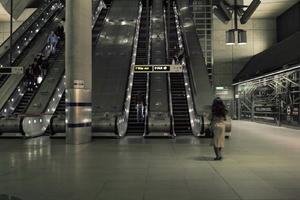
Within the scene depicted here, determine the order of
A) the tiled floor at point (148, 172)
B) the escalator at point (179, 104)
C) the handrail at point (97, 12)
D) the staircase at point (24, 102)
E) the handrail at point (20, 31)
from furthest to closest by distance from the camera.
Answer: the handrail at point (97, 12) → the handrail at point (20, 31) → the staircase at point (24, 102) → the escalator at point (179, 104) → the tiled floor at point (148, 172)

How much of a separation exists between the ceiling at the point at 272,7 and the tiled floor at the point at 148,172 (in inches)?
626

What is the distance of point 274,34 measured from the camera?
2722cm

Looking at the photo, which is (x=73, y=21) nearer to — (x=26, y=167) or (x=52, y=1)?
(x=26, y=167)

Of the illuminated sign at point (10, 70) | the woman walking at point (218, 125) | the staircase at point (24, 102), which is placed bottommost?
the woman walking at point (218, 125)

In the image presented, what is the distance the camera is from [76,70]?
11.1m

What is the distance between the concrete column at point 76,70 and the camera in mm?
11094

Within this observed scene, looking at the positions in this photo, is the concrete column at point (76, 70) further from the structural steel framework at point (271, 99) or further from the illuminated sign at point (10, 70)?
the structural steel framework at point (271, 99)

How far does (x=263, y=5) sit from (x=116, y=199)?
2298 cm

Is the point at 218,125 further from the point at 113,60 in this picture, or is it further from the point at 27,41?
the point at 27,41

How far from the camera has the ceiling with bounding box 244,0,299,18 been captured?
2306cm

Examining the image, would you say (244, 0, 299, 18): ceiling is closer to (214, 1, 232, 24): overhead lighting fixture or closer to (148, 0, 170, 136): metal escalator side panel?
(214, 1, 232, 24): overhead lighting fixture

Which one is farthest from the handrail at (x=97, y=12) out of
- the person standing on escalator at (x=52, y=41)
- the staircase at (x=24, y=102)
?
the staircase at (x=24, y=102)

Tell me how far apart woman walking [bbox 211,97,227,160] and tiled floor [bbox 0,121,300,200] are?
41cm

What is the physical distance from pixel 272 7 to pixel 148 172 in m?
21.9
